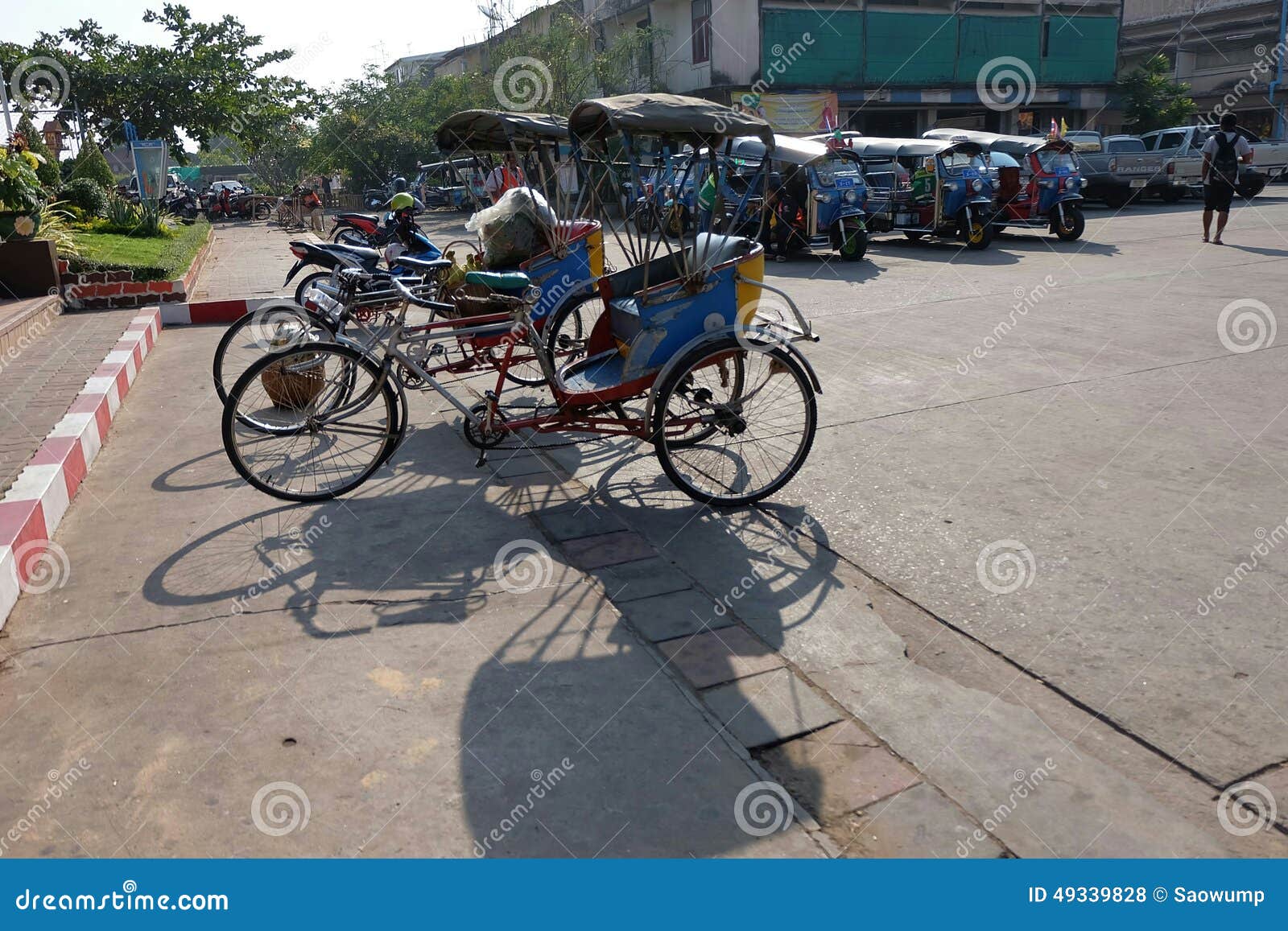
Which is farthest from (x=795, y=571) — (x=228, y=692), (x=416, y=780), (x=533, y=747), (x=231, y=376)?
(x=231, y=376)

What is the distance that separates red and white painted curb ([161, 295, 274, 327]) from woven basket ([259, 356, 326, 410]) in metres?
6.23

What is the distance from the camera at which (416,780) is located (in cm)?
275

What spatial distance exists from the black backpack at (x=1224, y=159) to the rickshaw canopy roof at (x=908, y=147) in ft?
11.7

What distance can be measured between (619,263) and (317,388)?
397 inches

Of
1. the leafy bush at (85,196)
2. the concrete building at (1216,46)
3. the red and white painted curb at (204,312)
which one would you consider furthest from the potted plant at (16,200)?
the concrete building at (1216,46)

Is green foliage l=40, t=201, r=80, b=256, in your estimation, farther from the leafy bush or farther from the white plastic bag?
the white plastic bag

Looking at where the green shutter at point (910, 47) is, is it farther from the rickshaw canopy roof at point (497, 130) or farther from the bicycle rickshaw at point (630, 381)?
the bicycle rickshaw at point (630, 381)

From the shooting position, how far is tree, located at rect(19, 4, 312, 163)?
2873 cm

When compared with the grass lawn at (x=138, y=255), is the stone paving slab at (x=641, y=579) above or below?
below

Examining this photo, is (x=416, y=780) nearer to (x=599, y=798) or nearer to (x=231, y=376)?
(x=599, y=798)

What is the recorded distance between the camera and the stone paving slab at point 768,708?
301 centimetres

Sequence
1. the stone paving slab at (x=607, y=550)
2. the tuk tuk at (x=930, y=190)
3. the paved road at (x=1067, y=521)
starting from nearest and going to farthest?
the paved road at (x=1067, y=521) < the stone paving slab at (x=607, y=550) < the tuk tuk at (x=930, y=190)

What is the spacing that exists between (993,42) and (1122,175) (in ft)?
41.0

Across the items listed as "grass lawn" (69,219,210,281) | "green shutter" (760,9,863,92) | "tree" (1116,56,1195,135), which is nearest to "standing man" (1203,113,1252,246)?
"grass lawn" (69,219,210,281)
